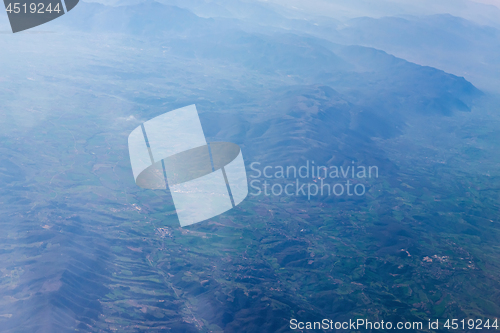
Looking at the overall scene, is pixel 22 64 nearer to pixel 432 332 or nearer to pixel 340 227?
pixel 340 227

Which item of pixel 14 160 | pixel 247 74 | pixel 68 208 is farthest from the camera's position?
pixel 247 74

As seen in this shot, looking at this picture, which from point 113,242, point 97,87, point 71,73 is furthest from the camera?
point 71,73

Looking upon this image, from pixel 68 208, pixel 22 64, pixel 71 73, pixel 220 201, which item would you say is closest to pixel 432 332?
pixel 220 201

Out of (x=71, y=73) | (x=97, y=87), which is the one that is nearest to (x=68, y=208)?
(x=97, y=87)

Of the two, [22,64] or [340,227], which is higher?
[22,64]

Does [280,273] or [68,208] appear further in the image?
[68,208]

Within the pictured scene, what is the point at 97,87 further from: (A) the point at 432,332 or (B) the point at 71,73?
(A) the point at 432,332

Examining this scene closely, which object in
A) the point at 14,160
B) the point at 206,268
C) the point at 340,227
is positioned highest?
A: the point at 14,160

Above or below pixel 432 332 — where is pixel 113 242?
above

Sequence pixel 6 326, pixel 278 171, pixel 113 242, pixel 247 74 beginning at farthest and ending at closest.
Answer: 1. pixel 247 74
2. pixel 278 171
3. pixel 113 242
4. pixel 6 326

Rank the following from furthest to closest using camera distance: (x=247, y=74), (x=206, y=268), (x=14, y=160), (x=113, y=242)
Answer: (x=247, y=74)
(x=14, y=160)
(x=113, y=242)
(x=206, y=268)
